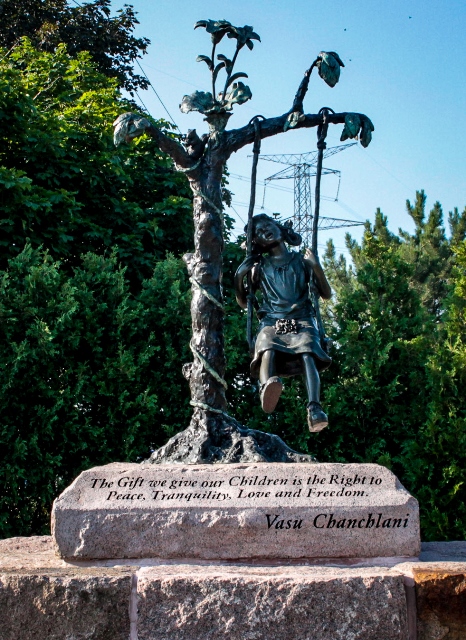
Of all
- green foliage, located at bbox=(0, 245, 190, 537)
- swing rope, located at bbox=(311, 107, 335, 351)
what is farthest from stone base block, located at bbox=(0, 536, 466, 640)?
green foliage, located at bbox=(0, 245, 190, 537)

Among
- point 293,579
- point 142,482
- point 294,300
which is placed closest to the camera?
point 293,579

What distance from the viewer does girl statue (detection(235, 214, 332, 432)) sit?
5.71 meters

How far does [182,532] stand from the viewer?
184 inches

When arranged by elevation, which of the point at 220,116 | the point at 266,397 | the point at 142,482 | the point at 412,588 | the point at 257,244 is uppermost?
the point at 220,116

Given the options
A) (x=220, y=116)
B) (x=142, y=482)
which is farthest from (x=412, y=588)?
(x=220, y=116)

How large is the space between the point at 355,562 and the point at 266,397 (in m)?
1.40

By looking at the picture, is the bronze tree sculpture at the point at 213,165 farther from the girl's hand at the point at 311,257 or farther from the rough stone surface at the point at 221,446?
the girl's hand at the point at 311,257

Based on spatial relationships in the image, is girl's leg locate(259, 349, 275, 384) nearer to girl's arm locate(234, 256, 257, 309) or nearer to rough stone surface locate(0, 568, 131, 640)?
girl's arm locate(234, 256, 257, 309)

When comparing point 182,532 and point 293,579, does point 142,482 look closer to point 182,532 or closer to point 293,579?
point 182,532

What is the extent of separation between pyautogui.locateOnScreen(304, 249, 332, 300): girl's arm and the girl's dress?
0.06 m

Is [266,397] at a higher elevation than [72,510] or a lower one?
higher

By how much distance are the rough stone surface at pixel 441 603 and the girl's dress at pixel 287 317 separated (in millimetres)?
1995

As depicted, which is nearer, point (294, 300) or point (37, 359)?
point (294, 300)

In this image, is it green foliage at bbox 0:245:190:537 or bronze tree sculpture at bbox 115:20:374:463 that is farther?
green foliage at bbox 0:245:190:537
